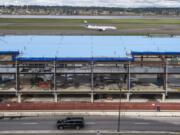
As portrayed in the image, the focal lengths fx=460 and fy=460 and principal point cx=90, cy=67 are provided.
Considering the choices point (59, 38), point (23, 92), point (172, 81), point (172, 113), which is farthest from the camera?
point (59, 38)

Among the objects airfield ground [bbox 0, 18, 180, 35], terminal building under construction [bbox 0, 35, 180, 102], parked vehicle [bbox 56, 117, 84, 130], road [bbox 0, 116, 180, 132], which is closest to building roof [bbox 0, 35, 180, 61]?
terminal building under construction [bbox 0, 35, 180, 102]

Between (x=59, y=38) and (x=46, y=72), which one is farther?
(x=59, y=38)

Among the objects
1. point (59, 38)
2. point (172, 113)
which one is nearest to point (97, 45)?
point (59, 38)

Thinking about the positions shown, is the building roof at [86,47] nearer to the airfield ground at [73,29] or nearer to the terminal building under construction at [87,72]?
the terminal building under construction at [87,72]

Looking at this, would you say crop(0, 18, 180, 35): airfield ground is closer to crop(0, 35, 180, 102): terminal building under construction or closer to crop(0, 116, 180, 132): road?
crop(0, 35, 180, 102): terminal building under construction

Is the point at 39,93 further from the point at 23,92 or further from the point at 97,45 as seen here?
the point at 97,45

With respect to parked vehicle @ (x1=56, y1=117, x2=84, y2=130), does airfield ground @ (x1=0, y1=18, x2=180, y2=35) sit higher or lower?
higher

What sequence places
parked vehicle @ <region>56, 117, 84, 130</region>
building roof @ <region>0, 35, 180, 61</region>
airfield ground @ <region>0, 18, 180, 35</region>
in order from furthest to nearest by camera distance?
airfield ground @ <region>0, 18, 180, 35</region>, building roof @ <region>0, 35, 180, 61</region>, parked vehicle @ <region>56, 117, 84, 130</region>
